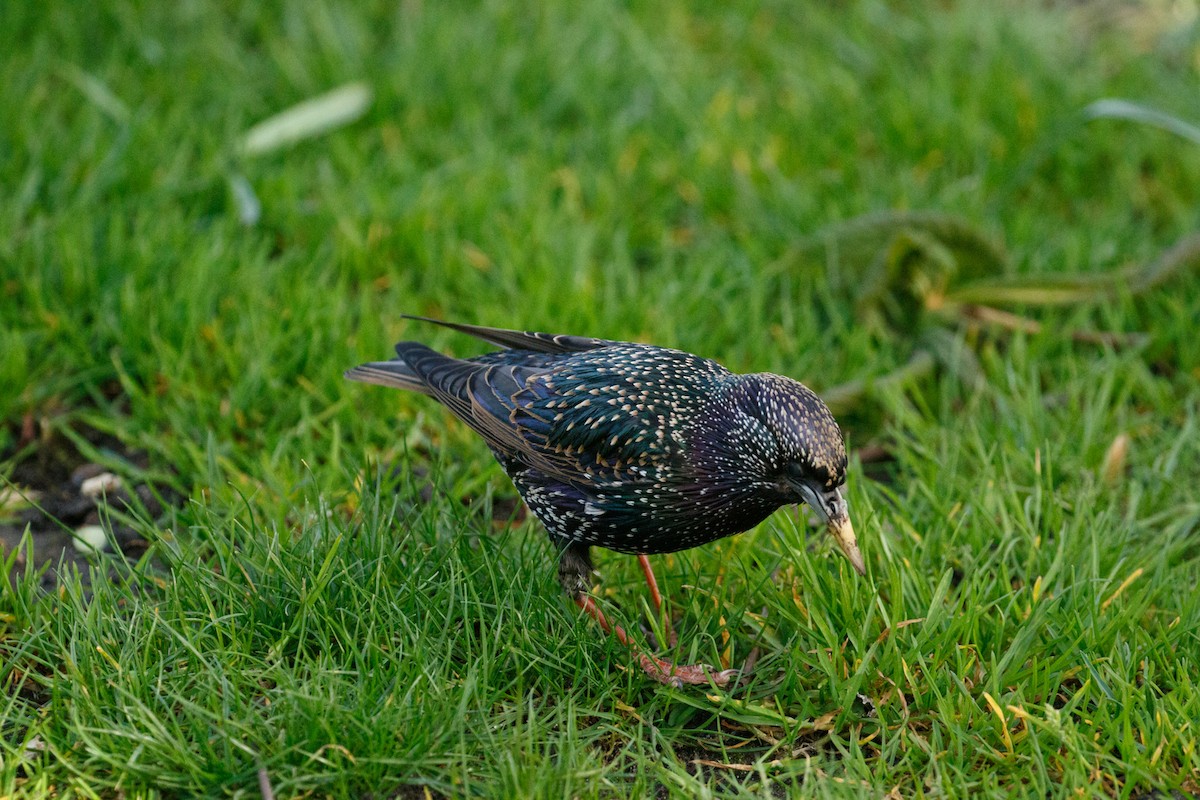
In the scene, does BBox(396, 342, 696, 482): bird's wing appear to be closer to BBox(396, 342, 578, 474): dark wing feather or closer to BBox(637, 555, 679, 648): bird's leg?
BBox(396, 342, 578, 474): dark wing feather

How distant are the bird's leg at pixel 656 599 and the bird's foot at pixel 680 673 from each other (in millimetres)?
137

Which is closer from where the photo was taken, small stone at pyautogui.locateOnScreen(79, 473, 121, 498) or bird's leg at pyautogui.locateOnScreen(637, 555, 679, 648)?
bird's leg at pyautogui.locateOnScreen(637, 555, 679, 648)

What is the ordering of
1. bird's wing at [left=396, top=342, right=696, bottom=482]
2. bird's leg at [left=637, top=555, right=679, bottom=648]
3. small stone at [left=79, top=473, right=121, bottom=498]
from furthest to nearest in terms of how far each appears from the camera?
small stone at [left=79, top=473, right=121, bottom=498]
bird's leg at [left=637, top=555, right=679, bottom=648]
bird's wing at [left=396, top=342, right=696, bottom=482]

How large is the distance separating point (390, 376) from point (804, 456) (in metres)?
1.33

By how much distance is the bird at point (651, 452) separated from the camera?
10.6 ft

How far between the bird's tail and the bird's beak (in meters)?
1.22

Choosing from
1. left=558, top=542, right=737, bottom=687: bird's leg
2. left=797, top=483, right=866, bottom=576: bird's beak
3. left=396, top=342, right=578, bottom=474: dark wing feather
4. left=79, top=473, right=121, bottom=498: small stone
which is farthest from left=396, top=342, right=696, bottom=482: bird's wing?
left=79, top=473, right=121, bottom=498: small stone

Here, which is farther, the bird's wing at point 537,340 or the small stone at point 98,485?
the small stone at point 98,485

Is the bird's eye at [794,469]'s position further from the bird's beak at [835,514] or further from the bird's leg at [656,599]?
the bird's leg at [656,599]

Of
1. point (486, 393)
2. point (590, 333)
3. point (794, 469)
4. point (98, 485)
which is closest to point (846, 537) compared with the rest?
point (794, 469)

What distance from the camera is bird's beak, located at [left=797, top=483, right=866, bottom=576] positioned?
10.5ft

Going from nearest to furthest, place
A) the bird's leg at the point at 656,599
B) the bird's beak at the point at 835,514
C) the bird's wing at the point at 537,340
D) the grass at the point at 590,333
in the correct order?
the grass at the point at 590,333 < the bird's beak at the point at 835,514 < the bird's leg at the point at 656,599 < the bird's wing at the point at 537,340

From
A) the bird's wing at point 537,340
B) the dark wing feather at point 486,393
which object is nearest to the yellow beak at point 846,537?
the dark wing feather at point 486,393

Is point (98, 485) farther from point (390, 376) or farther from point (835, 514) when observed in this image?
point (835, 514)
